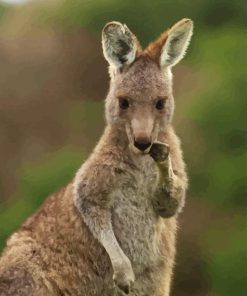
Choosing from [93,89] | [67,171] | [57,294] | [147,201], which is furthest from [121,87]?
[93,89]

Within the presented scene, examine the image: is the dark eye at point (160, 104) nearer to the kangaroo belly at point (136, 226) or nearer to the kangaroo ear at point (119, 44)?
the kangaroo ear at point (119, 44)

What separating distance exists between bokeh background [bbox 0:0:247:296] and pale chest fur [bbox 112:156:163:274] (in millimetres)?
4461

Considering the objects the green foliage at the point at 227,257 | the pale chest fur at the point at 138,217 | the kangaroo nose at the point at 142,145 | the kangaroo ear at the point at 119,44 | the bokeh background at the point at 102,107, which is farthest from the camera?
the bokeh background at the point at 102,107

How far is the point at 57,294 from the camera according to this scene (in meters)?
5.78

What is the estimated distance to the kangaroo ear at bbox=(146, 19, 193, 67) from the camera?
5516 mm

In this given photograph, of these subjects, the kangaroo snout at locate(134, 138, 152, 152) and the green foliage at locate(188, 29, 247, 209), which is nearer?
the kangaroo snout at locate(134, 138, 152, 152)

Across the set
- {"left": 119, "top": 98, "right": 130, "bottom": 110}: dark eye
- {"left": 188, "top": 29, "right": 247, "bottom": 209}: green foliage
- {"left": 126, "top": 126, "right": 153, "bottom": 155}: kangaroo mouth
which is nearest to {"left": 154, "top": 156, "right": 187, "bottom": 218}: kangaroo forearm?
{"left": 126, "top": 126, "right": 153, "bottom": 155}: kangaroo mouth

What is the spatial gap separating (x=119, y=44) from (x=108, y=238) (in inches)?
34.3

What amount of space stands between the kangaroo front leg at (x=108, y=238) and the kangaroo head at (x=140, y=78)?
42 cm

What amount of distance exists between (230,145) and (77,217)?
18.5 ft

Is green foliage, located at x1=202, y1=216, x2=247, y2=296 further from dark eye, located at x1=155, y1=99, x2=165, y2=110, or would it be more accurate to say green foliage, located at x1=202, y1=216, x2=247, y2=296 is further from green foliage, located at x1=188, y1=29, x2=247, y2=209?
dark eye, located at x1=155, y1=99, x2=165, y2=110

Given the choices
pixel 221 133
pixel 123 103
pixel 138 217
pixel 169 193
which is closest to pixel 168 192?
pixel 169 193

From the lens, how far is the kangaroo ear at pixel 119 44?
5496 mm

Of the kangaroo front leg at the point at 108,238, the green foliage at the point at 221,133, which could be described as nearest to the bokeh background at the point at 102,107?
the green foliage at the point at 221,133
